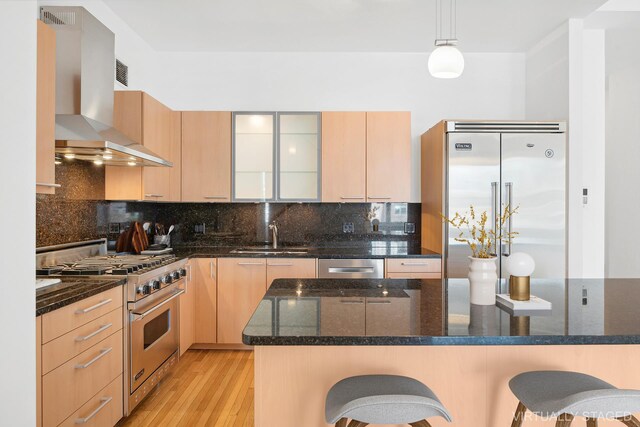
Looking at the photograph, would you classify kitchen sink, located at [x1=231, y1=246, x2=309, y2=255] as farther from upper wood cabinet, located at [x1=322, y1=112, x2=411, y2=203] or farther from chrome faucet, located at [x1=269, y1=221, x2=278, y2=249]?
upper wood cabinet, located at [x1=322, y1=112, x2=411, y2=203]

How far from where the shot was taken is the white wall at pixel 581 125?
3.34 metres

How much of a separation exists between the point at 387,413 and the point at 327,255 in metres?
2.32

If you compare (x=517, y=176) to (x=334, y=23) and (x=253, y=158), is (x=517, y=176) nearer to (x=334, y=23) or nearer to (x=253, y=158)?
(x=334, y=23)

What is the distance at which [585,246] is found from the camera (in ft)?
11.3

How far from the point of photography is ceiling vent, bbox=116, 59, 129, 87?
3258mm

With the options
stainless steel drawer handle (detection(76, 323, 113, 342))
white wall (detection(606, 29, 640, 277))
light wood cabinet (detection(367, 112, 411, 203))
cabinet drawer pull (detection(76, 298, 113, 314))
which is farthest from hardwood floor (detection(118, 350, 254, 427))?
white wall (detection(606, 29, 640, 277))

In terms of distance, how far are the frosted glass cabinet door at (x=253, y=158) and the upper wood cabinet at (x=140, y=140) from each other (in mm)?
648

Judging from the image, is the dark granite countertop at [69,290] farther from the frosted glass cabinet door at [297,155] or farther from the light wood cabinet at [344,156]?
the light wood cabinet at [344,156]

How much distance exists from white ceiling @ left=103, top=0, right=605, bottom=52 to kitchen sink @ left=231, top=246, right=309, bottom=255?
196 centimetres

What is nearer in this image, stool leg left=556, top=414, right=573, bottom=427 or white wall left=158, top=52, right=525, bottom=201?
stool leg left=556, top=414, right=573, bottom=427

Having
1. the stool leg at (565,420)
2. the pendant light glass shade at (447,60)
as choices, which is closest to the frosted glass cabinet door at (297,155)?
the pendant light glass shade at (447,60)

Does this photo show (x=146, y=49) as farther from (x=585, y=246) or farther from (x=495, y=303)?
(x=585, y=246)
